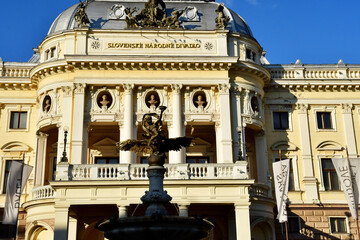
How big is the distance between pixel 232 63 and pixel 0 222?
63.9 feet

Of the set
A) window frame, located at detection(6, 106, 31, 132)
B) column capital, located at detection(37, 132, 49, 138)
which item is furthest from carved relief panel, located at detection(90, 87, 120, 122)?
window frame, located at detection(6, 106, 31, 132)

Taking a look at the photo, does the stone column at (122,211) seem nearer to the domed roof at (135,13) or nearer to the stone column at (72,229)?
the stone column at (72,229)

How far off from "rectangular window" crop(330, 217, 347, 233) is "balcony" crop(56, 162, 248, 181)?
10376 millimetres

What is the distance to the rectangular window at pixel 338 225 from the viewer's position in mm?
35094

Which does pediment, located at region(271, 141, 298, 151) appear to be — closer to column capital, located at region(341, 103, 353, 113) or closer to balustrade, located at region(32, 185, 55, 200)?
column capital, located at region(341, 103, 353, 113)

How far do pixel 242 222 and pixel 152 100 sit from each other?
1082 cm

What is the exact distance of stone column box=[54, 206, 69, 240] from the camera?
88.9ft

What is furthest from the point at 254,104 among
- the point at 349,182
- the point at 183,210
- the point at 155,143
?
the point at 155,143

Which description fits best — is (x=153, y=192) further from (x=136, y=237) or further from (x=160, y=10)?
(x=160, y=10)

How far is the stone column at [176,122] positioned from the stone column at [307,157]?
32.0ft

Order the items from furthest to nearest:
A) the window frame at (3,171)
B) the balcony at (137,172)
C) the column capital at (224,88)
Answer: the window frame at (3,171) → the column capital at (224,88) → the balcony at (137,172)

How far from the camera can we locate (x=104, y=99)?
110ft

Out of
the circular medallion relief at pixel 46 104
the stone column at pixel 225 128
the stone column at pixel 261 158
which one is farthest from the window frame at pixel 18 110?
the stone column at pixel 261 158

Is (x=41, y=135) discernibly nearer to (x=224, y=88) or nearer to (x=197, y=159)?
(x=197, y=159)
